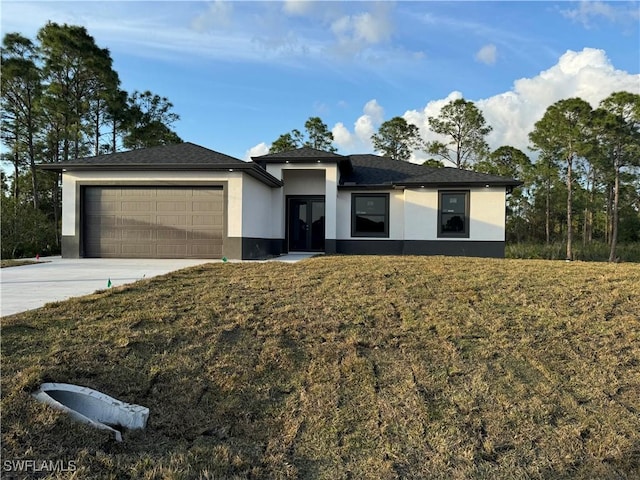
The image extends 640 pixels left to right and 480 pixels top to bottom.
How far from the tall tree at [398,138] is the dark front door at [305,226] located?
1653cm

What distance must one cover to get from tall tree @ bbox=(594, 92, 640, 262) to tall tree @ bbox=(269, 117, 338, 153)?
18012 mm

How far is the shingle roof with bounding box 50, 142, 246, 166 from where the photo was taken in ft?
39.8

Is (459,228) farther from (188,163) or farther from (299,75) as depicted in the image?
(188,163)

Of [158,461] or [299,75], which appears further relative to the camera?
[299,75]

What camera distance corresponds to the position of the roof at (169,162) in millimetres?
11852

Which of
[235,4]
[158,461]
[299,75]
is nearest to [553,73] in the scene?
[299,75]

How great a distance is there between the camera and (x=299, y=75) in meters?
15.9

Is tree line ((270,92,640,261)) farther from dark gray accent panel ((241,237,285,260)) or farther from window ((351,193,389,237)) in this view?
dark gray accent panel ((241,237,285,260))

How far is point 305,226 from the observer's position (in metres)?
16.3

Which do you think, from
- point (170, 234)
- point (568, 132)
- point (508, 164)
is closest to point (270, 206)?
point (170, 234)

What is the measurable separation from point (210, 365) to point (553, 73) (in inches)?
720

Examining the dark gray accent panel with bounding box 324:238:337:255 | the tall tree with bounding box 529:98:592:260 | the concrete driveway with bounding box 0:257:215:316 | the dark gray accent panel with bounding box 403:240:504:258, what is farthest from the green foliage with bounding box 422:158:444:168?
the concrete driveway with bounding box 0:257:215:316

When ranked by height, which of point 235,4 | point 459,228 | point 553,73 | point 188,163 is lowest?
point 459,228

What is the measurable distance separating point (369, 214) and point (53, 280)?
10942 mm
